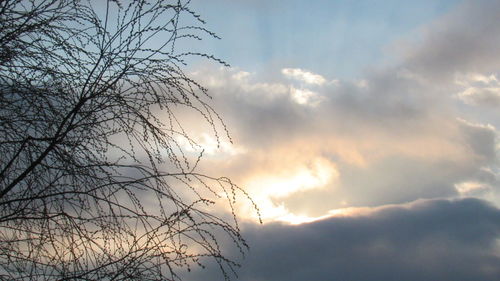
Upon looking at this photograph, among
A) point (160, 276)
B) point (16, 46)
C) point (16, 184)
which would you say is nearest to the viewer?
point (160, 276)

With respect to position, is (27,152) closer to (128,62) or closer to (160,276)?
(128,62)

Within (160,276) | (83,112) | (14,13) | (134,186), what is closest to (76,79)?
(83,112)

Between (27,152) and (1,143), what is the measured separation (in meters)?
0.14

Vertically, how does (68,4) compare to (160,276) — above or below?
above

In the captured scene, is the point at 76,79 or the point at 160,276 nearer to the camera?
the point at 160,276

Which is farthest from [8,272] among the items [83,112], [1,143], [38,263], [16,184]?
A: [83,112]

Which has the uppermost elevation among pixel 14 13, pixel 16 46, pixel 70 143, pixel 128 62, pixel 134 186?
pixel 14 13

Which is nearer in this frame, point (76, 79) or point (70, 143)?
point (70, 143)

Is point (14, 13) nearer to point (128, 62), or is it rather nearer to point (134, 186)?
point (128, 62)

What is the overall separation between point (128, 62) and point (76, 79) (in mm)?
330

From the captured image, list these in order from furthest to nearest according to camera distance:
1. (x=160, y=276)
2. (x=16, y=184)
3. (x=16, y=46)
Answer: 1. (x=16, y=46)
2. (x=16, y=184)
3. (x=160, y=276)

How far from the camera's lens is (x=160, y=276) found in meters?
2.51

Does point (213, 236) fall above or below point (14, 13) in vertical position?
below

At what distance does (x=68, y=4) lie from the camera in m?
3.04
